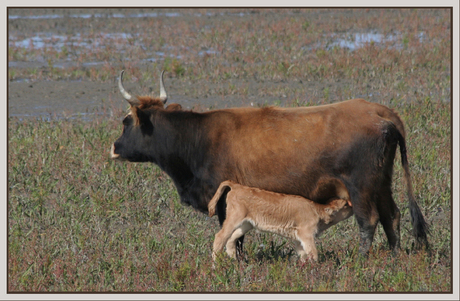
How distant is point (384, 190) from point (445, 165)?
10.5 feet

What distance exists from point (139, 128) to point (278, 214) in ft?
6.34

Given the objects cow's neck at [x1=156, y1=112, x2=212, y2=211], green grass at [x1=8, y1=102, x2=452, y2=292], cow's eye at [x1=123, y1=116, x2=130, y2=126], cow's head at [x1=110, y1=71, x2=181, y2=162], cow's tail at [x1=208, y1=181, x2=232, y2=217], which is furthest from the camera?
cow's eye at [x1=123, y1=116, x2=130, y2=126]

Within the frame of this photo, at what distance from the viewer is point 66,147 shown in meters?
10.2

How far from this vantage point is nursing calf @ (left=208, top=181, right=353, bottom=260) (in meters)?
6.14

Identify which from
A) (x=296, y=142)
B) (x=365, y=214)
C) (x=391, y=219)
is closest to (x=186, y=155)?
(x=296, y=142)

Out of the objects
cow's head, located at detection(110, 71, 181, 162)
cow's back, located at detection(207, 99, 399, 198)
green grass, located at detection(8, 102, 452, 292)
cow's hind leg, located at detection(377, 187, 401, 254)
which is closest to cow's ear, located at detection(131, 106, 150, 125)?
cow's head, located at detection(110, 71, 181, 162)

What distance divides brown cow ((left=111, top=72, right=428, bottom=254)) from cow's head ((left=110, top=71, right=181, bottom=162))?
0.32 feet

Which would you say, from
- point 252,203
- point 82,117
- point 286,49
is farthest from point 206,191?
point 286,49

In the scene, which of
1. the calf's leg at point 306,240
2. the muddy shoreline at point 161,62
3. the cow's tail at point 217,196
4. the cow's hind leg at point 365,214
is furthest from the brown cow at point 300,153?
the muddy shoreline at point 161,62

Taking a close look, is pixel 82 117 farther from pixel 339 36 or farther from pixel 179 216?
pixel 339 36

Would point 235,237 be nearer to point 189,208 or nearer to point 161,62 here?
point 189,208

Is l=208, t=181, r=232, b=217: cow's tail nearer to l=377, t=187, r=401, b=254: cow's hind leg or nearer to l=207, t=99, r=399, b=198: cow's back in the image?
l=207, t=99, r=399, b=198: cow's back

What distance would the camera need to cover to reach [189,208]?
806cm

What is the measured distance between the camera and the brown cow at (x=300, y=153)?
611 centimetres
